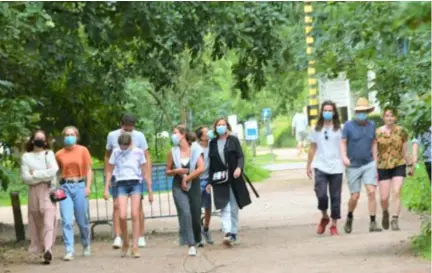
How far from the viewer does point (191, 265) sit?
39.7ft

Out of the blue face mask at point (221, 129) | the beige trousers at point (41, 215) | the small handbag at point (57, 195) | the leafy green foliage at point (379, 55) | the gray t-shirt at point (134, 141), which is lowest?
the beige trousers at point (41, 215)

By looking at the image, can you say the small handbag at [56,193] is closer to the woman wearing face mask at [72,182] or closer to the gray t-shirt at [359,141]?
the woman wearing face mask at [72,182]

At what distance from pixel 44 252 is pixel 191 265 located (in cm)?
203

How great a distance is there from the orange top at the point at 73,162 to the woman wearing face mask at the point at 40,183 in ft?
0.82

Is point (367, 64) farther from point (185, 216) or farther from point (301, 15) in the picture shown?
point (301, 15)

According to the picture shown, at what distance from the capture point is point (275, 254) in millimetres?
12680

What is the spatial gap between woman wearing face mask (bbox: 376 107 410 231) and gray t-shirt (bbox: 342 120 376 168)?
0.15 m

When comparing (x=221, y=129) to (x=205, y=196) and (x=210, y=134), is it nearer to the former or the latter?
(x=210, y=134)

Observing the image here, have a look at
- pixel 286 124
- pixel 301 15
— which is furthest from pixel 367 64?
pixel 286 124

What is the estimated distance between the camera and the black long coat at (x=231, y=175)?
14.2 meters

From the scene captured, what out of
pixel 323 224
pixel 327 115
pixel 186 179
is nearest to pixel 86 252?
pixel 186 179

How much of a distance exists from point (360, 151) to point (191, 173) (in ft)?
7.40

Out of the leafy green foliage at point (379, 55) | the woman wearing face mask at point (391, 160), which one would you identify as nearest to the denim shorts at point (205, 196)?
the woman wearing face mask at point (391, 160)

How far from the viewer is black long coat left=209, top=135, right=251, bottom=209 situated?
46.7 feet
